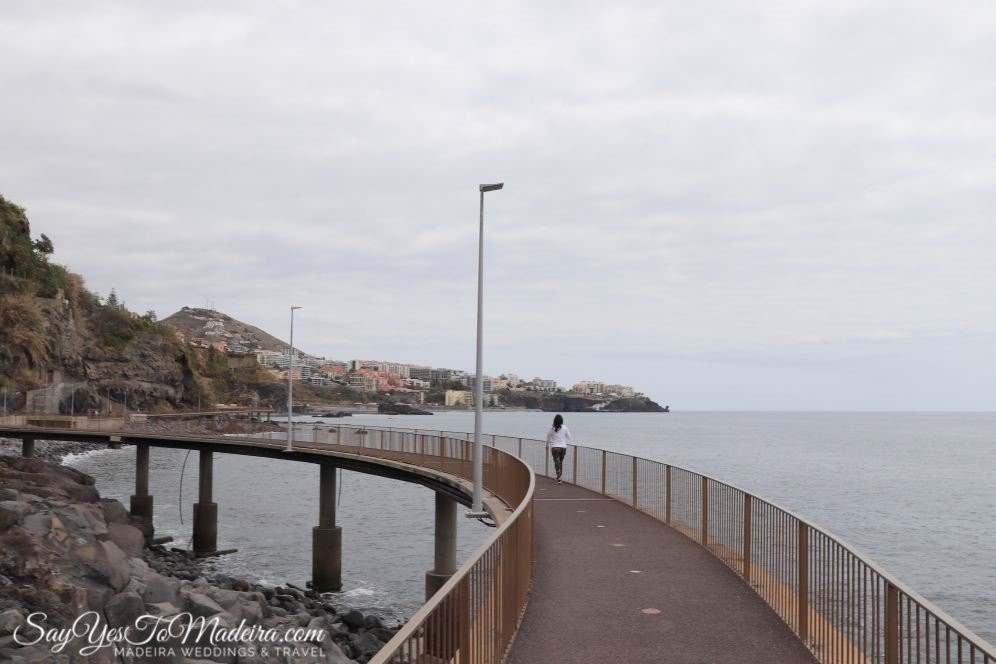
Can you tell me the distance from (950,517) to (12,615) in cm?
4897

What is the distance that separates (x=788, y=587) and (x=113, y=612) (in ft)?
39.7

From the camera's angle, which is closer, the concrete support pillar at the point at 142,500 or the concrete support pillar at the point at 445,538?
the concrete support pillar at the point at 445,538

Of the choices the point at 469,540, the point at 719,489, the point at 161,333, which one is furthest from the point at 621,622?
the point at 161,333

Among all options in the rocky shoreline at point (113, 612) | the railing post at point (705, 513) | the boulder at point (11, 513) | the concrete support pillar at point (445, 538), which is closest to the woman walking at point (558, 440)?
the concrete support pillar at point (445, 538)

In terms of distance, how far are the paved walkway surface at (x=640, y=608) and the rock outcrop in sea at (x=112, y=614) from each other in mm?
5809

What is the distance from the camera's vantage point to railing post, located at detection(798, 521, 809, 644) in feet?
28.3

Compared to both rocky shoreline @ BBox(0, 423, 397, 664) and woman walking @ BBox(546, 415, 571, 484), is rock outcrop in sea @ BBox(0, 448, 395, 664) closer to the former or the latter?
rocky shoreline @ BBox(0, 423, 397, 664)

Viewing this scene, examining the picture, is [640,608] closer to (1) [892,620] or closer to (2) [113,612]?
(1) [892,620]

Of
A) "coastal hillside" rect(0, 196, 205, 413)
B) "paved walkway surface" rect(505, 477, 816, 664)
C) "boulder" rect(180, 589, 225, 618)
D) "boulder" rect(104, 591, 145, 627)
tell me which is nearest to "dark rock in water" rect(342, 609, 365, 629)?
"boulder" rect(180, 589, 225, 618)

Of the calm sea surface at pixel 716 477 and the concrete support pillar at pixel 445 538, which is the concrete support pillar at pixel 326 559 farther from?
the concrete support pillar at pixel 445 538

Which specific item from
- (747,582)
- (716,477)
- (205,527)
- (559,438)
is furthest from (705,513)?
(716,477)

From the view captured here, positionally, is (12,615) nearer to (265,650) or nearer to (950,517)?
(265,650)

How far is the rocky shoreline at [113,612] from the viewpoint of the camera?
533 inches

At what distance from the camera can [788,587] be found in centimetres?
951
